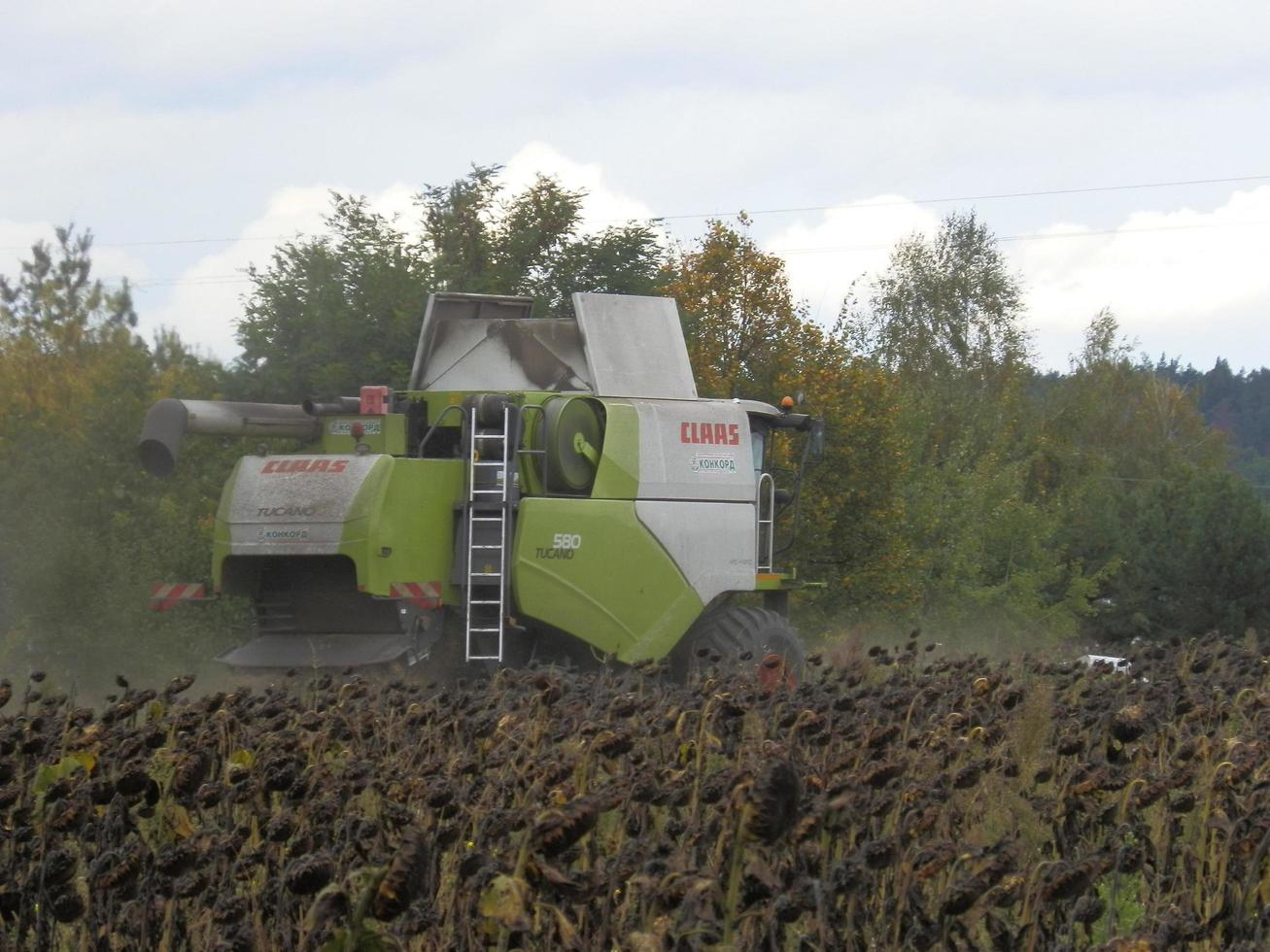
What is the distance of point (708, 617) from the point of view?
1385 centimetres

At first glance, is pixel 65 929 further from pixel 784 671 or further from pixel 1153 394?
pixel 1153 394

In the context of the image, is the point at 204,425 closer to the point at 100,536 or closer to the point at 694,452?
the point at 694,452

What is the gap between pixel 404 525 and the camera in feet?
40.7

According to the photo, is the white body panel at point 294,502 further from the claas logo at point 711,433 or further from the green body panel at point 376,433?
the claas logo at point 711,433

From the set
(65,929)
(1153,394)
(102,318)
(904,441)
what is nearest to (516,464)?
(65,929)

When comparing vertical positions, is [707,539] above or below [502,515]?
below

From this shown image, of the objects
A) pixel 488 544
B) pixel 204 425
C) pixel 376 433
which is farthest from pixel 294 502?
pixel 488 544

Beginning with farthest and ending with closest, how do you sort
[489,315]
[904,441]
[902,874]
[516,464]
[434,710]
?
[904,441], [489,315], [516,464], [434,710], [902,874]

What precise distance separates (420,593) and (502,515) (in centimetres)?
77

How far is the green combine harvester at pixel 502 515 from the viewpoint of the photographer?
40.9 feet

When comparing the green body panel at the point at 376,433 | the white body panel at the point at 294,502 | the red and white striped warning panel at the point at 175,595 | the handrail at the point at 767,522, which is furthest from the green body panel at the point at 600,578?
the red and white striped warning panel at the point at 175,595

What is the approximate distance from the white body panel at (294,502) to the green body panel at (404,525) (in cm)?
9

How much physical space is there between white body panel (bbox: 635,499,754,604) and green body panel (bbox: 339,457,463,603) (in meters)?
1.38

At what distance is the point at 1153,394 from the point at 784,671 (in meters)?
62.8
